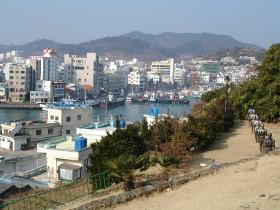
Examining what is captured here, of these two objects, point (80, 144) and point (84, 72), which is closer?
point (80, 144)

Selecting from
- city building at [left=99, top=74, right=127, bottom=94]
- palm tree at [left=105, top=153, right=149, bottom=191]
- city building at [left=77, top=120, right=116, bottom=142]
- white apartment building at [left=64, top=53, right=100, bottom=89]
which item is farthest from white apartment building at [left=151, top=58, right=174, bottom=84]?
palm tree at [left=105, top=153, right=149, bottom=191]

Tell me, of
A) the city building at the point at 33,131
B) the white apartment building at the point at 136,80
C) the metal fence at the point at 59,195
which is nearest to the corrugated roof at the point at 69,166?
the metal fence at the point at 59,195

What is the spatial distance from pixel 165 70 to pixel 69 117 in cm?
8606

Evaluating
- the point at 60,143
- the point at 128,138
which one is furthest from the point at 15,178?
the point at 128,138

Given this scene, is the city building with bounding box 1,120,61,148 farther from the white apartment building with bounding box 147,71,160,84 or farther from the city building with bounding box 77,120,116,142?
the white apartment building with bounding box 147,71,160,84

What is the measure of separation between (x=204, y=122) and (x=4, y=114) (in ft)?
145

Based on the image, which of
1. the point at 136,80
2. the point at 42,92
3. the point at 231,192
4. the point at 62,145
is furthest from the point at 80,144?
the point at 136,80

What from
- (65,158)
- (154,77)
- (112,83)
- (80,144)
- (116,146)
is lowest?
(112,83)

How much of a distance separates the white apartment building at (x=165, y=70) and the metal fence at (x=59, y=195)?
305ft

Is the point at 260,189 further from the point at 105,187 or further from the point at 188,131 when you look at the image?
the point at 188,131

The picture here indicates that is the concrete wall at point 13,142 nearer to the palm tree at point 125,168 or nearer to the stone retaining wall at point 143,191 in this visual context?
the palm tree at point 125,168

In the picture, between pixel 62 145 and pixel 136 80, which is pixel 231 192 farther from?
pixel 136 80

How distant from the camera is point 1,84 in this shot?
209ft

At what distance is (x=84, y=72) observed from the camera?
7662 centimetres
